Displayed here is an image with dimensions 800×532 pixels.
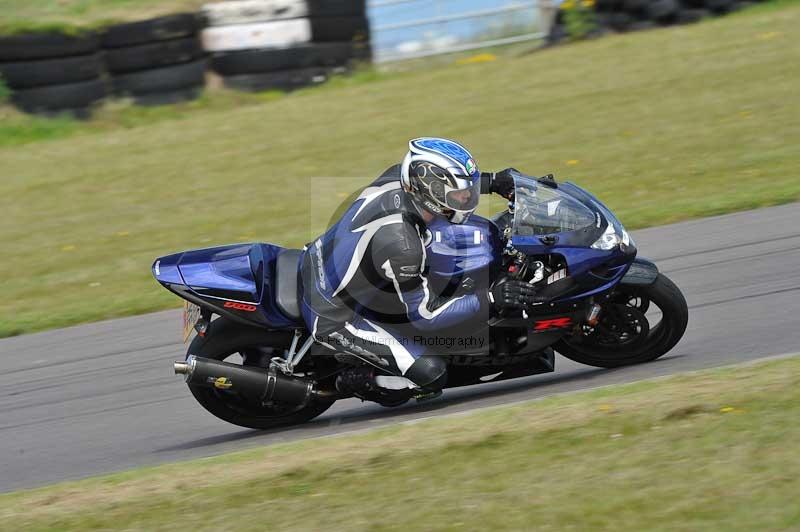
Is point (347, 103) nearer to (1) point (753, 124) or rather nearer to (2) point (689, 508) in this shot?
(1) point (753, 124)

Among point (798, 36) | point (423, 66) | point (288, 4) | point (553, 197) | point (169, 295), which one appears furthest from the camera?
point (423, 66)

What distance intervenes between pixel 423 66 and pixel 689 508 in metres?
12.4

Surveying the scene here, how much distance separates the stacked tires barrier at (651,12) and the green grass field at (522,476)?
1045 centimetres

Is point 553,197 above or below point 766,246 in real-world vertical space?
above

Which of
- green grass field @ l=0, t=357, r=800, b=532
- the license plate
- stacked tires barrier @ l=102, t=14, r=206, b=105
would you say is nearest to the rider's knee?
green grass field @ l=0, t=357, r=800, b=532

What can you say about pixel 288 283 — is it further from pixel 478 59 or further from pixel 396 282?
pixel 478 59

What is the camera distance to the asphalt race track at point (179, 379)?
583cm

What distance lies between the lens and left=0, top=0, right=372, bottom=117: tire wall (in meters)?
14.3

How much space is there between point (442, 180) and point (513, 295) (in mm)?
714

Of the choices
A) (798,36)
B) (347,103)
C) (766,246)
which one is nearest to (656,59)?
(798,36)

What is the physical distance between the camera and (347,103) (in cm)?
1420

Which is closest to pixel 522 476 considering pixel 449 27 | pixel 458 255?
pixel 458 255

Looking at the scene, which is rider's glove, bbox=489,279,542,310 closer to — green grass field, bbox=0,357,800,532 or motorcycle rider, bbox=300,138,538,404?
motorcycle rider, bbox=300,138,538,404

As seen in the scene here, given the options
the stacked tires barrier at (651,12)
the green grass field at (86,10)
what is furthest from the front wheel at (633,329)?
the green grass field at (86,10)
